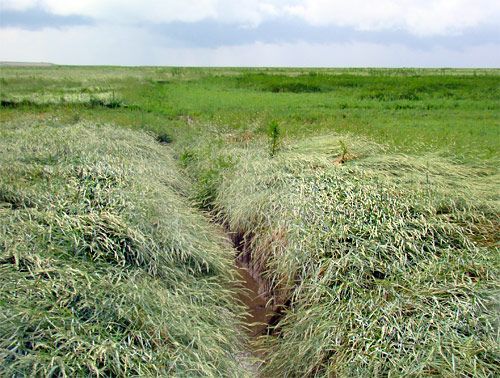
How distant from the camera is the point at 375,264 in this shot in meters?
3.46

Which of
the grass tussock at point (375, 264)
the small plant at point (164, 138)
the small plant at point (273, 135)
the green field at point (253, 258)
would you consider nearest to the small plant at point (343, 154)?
the green field at point (253, 258)

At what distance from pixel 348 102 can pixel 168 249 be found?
11.1 meters

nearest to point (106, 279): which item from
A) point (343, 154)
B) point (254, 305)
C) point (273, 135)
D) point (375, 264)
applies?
point (254, 305)

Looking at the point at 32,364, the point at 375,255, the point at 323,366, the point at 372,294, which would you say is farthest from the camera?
the point at 375,255

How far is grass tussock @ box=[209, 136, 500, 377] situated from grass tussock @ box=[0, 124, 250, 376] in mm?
443

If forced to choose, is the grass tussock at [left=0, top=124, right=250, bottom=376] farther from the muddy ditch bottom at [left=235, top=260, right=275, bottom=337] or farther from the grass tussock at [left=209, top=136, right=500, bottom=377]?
the grass tussock at [left=209, top=136, right=500, bottom=377]

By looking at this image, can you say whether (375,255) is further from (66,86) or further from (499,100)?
(66,86)

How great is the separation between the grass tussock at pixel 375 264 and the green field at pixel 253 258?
0.04 feet

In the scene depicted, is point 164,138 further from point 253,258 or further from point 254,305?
point 254,305

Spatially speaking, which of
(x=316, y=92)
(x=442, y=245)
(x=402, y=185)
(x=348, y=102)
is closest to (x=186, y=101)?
(x=348, y=102)

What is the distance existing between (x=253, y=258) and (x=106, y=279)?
5.24 ft

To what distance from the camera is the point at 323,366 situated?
118 inches

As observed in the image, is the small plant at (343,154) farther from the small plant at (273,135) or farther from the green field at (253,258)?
the small plant at (273,135)

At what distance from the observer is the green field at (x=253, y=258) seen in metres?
2.67
